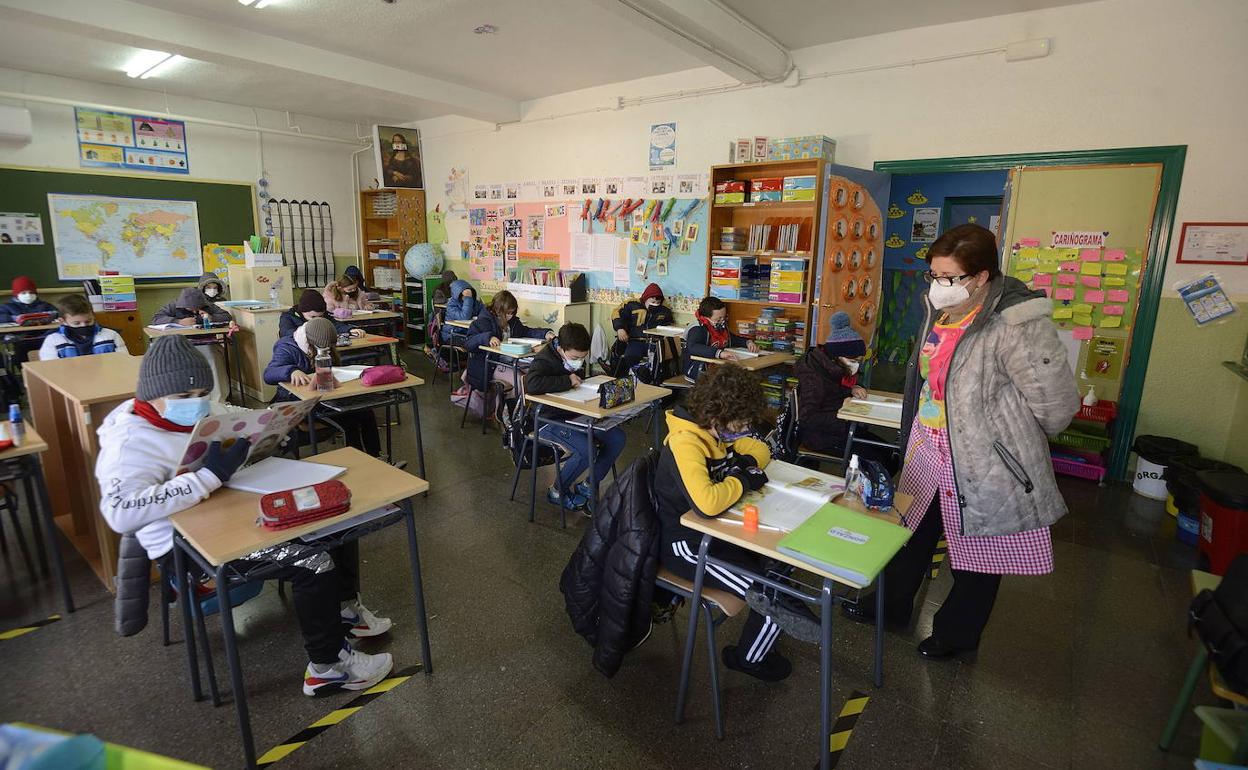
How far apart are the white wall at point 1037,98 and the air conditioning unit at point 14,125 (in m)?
6.44

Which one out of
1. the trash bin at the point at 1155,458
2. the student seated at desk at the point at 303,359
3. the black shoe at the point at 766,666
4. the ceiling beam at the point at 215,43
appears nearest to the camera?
the black shoe at the point at 766,666

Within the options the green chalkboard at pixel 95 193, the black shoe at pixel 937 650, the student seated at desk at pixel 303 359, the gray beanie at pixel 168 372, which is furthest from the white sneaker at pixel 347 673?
the green chalkboard at pixel 95 193

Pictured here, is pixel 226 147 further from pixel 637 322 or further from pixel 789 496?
pixel 789 496

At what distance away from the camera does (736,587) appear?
6.46 feet

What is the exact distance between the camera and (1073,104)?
4344 mm

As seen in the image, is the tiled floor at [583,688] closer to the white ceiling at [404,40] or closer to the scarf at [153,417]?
the scarf at [153,417]

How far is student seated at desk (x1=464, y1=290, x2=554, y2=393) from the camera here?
5219 mm

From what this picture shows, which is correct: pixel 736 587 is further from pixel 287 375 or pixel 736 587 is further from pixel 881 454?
pixel 287 375

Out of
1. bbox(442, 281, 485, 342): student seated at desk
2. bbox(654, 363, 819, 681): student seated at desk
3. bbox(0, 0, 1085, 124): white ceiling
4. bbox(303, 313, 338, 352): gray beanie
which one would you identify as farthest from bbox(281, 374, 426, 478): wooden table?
bbox(442, 281, 485, 342): student seated at desk

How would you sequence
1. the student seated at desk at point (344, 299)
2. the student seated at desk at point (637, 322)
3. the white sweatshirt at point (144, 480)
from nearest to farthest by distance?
the white sweatshirt at point (144, 480) < the student seated at desk at point (344, 299) < the student seated at desk at point (637, 322)

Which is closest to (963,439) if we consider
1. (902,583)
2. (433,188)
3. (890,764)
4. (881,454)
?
(902,583)

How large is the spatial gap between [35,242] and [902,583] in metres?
9.13

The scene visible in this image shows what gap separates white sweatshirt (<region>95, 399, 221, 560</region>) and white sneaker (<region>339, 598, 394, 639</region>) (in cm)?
73

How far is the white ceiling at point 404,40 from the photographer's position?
4.52 metres
